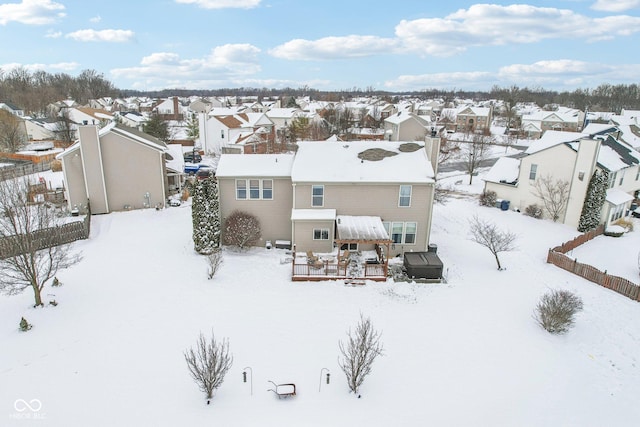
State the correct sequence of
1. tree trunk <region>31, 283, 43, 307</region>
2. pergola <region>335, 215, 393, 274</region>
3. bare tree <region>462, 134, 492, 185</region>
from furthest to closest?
bare tree <region>462, 134, 492, 185</region>, pergola <region>335, 215, 393, 274</region>, tree trunk <region>31, 283, 43, 307</region>

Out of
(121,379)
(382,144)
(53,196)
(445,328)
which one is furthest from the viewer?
(53,196)

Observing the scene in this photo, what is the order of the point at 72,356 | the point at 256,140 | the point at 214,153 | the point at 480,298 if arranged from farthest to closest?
the point at 214,153 < the point at 256,140 < the point at 480,298 < the point at 72,356

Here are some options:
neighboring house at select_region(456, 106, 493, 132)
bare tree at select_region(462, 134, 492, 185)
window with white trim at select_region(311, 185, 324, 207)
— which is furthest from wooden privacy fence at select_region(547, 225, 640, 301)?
neighboring house at select_region(456, 106, 493, 132)

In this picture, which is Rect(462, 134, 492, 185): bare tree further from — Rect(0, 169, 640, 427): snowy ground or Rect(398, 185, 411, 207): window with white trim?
Rect(0, 169, 640, 427): snowy ground

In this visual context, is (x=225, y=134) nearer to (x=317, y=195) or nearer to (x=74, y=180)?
(x=74, y=180)

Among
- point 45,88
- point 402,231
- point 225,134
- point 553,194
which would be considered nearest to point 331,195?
point 402,231

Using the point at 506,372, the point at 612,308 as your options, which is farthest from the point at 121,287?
the point at 612,308

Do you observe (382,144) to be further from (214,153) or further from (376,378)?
(214,153)
